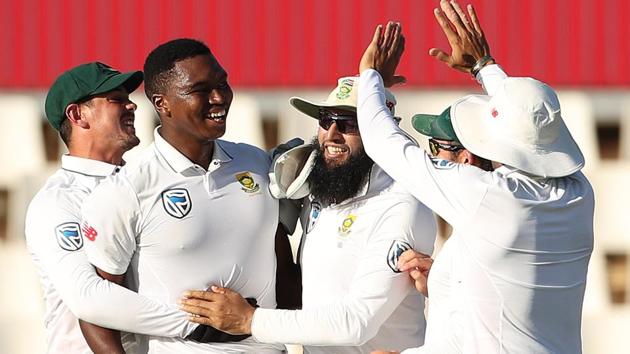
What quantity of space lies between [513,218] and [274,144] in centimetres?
474

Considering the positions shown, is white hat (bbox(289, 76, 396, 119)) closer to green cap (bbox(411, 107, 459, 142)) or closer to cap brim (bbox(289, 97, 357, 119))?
cap brim (bbox(289, 97, 357, 119))

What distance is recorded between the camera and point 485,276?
13.9 ft

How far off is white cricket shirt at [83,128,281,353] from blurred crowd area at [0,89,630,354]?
A: 3.58 metres

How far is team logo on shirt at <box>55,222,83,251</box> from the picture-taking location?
5055mm

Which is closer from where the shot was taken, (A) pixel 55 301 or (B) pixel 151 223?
(B) pixel 151 223

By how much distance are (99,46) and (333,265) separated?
4739 mm

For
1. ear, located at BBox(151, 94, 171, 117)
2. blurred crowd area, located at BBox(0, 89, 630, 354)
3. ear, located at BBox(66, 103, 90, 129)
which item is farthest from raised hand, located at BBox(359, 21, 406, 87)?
blurred crowd area, located at BBox(0, 89, 630, 354)

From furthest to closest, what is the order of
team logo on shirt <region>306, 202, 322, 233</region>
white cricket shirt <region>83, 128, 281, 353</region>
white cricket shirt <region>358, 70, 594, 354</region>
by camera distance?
team logo on shirt <region>306, 202, 322, 233</region> → white cricket shirt <region>83, 128, 281, 353</region> → white cricket shirt <region>358, 70, 594, 354</region>

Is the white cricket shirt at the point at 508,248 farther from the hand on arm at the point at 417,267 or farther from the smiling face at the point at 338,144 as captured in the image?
the smiling face at the point at 338,144

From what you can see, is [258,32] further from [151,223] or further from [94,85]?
[151,223]

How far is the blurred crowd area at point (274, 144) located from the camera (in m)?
8.68

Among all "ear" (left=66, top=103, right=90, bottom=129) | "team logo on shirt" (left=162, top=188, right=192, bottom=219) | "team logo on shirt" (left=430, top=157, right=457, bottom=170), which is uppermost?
"team logo on shirt" (left=430, top=157, right=457, bottom=170)

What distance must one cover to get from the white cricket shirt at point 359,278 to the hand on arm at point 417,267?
0.02 metres

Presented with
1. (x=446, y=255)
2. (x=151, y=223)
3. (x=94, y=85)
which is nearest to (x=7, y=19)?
(x=94, y=85)
